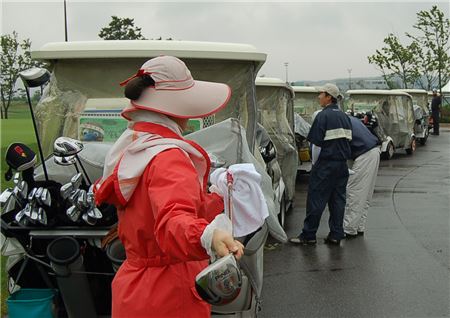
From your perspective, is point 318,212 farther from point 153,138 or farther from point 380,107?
point 380,107

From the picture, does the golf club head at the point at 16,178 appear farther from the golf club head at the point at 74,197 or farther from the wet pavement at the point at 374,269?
the wet pavement at the point at 374,269

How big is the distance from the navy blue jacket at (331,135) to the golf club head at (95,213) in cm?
410

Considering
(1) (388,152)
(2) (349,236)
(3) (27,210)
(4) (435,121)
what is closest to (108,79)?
(3) (27,210)

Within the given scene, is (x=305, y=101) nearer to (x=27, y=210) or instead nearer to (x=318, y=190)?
(x=318, y=190)

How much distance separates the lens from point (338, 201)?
7.19 m

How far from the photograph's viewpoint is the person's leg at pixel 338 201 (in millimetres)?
7066

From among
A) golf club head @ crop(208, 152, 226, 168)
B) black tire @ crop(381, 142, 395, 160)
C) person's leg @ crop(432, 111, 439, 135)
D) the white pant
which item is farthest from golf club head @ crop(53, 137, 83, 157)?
person's leg @ crop(432, 111, 439, 135)

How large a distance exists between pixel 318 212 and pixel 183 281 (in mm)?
4971

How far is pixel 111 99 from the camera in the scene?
4.88 metres

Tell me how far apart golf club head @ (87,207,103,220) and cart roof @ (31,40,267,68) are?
1.63 m

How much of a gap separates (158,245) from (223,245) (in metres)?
0.44

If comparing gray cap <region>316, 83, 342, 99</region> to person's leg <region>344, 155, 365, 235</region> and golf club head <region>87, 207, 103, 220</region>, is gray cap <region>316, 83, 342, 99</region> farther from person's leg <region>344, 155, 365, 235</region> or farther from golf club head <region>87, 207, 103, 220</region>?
golf club head <region>87, 207, 103, 220</region>

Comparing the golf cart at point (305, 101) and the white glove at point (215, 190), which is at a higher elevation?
the white glove at point (215, 190)

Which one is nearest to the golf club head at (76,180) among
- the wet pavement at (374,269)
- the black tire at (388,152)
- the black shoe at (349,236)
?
the wet pavement at (374,269)
